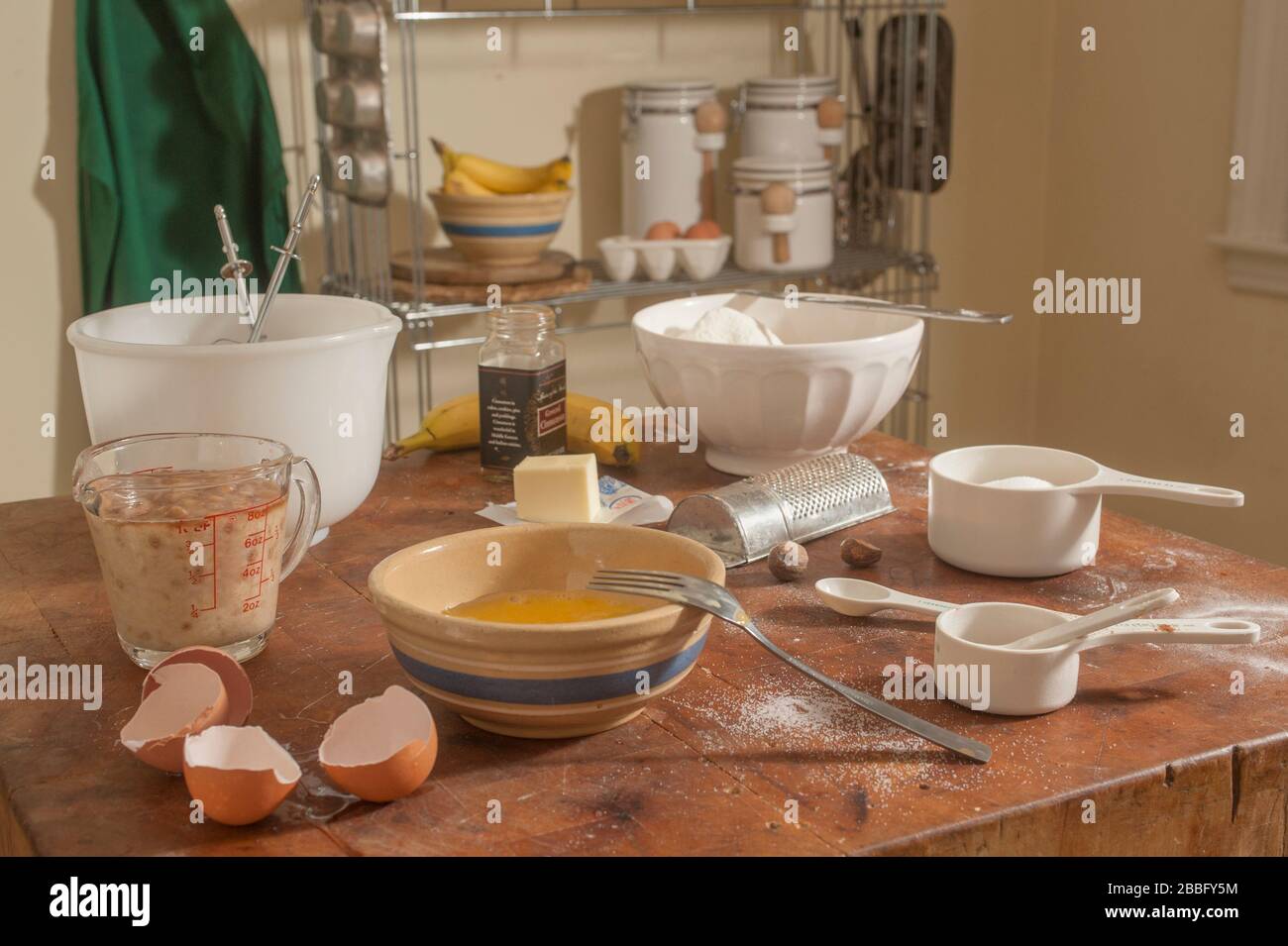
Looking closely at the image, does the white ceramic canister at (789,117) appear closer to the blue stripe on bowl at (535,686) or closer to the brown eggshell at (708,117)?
the brown eggshell at (708,117)

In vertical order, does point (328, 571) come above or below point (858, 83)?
below

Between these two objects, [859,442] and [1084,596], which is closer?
[1084,596]

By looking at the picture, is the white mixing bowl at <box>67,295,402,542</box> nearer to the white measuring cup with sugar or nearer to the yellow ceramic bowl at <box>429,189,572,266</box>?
the white measuring cup with sugar

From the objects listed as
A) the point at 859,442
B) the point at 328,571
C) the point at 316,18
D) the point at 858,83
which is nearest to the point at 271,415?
the point at 328,571

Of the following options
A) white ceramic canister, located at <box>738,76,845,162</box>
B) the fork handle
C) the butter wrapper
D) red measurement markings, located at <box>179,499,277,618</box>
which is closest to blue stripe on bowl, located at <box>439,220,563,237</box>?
white ceramic canister, located at <box>738,76,845,162</box>

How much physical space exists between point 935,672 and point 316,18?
4.92ft

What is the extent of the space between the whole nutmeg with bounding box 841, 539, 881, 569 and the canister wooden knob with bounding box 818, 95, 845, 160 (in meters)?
1.38

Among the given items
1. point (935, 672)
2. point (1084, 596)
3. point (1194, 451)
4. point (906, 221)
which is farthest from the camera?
point (906, 221)

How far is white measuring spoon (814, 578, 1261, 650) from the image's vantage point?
0.90 m

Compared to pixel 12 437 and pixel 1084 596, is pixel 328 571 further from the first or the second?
pixel 12 437

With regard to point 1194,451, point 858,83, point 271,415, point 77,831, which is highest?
point 858,83

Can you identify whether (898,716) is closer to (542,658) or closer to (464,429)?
(542,658)

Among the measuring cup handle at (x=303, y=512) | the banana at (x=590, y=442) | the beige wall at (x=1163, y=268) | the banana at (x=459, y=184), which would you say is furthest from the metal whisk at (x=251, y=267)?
the beige wall at (x=1163, y=268)

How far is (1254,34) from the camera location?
2.18 m
